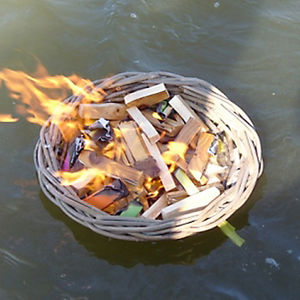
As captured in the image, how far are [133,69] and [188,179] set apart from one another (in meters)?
1.15

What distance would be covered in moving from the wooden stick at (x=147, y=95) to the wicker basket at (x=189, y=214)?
0.20ft

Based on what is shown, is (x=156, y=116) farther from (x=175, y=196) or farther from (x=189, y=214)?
(x=189, y=214)

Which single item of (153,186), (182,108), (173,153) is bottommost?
(153,186)

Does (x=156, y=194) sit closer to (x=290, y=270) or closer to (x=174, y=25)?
(x=290, y=270)

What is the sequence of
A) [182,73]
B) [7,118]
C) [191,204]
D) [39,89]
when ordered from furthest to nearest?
1. [182,73]
2. [39,89]
3. [7,118]
4. [191,204]

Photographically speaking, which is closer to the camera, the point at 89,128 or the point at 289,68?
the point at 89,128

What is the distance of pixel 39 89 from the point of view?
9.18 feet


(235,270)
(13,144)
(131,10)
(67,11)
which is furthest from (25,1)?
(235,270)

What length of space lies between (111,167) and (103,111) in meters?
0.33

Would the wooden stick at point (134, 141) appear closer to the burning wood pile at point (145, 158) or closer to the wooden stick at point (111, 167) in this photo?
the burning wood pile at point (145, 158)

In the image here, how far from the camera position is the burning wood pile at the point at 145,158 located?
1936 mm

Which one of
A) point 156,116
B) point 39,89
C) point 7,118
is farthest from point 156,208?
point 39,89

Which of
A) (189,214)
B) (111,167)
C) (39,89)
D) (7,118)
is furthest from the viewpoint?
(39,89)

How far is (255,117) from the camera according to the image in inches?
103
